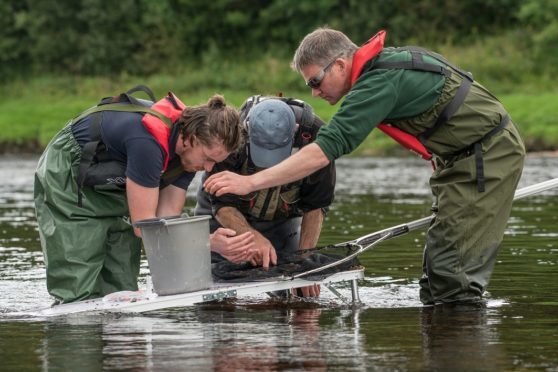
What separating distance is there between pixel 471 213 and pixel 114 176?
2013mm

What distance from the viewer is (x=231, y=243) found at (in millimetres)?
8055

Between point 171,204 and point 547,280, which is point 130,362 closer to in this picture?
point 171,204

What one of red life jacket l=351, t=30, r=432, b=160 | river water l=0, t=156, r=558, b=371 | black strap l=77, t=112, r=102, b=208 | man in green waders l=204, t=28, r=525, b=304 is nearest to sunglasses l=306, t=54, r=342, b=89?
man in green waders l=204, t=28, r=525, b=304

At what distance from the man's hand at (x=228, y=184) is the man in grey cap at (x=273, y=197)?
496 millimetres

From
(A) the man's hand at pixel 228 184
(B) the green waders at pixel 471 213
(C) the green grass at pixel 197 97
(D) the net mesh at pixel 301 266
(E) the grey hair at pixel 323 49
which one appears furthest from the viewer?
(C) the green grass at pixel 197 97

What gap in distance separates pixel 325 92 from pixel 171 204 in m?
1.15

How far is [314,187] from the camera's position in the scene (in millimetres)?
8289

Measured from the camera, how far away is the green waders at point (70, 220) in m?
7.85

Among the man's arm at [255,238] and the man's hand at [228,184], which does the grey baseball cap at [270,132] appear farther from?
the man's arm at [255,238]

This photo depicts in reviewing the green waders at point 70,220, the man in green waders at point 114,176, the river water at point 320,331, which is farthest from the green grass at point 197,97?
the green waders at point 70,220

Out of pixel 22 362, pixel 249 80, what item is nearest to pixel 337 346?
pixel 22 362

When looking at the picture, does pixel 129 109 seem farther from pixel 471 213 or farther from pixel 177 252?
pixel 471 213

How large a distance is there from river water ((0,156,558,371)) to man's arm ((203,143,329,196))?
765 mm

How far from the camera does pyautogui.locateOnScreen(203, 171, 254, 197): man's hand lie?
723cm
